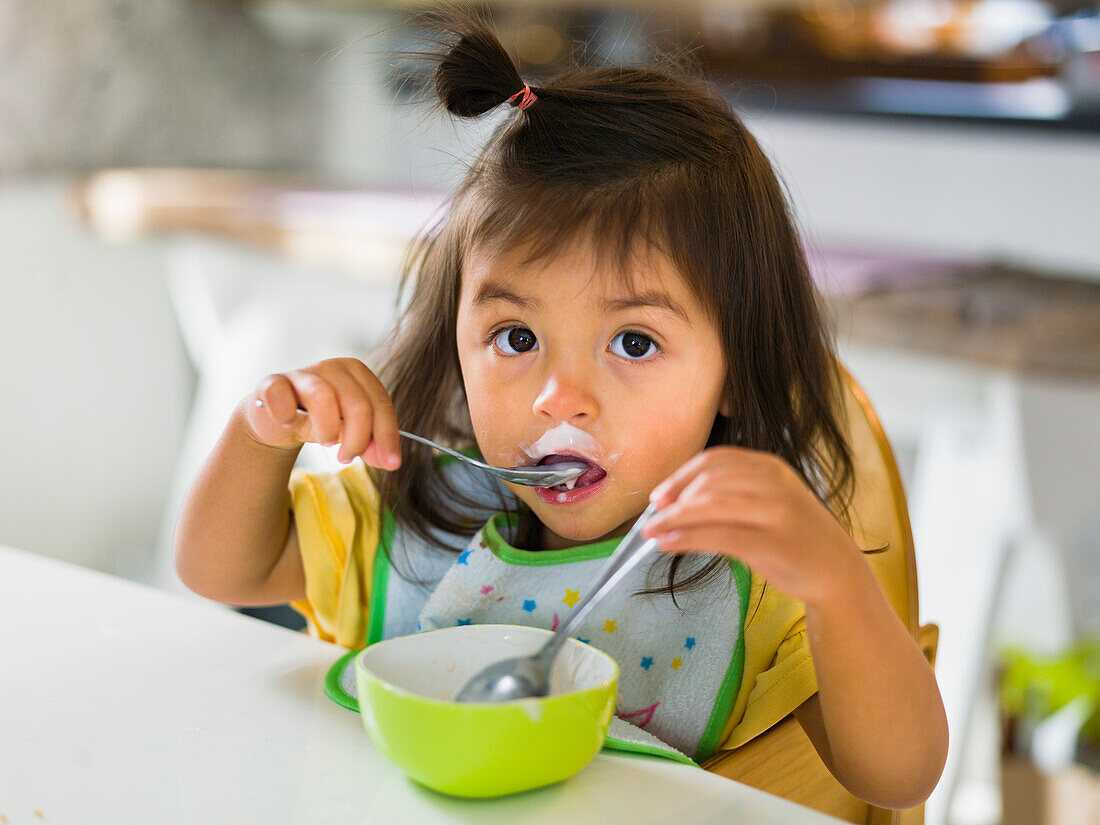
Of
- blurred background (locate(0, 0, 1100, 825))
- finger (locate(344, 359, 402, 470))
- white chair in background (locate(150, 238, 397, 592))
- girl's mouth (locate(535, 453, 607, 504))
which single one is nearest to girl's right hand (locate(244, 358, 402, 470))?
finger (locate(344, 359, 402, 470))

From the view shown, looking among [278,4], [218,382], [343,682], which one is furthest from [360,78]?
[343,682]

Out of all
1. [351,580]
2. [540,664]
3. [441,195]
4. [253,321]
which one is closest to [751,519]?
[540,664]

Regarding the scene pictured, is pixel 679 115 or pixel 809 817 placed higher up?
pixel 679 115

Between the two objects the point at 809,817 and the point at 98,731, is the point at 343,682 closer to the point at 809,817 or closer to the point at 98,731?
the point at 98,731

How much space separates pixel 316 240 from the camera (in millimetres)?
2133

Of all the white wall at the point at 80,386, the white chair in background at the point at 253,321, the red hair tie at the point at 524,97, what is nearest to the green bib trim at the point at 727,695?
the red hair tie at the point at 524,97

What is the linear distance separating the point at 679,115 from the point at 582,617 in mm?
380

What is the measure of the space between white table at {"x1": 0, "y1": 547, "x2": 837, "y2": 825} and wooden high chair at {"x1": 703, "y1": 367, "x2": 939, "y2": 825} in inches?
6.0

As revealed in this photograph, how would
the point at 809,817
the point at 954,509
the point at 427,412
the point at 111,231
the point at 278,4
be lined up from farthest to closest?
the point at 278,4 → the point at 111,231 → the point at 954,509 → the point at 427,412 → the point at 809,817

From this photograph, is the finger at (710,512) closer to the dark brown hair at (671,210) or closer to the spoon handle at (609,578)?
the spoon handle at (609,578)

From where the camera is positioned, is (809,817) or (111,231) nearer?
(809,817)

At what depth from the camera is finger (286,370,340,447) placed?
0.66 metres

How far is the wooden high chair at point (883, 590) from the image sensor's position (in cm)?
65

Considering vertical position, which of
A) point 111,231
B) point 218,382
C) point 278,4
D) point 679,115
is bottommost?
point 218,382
